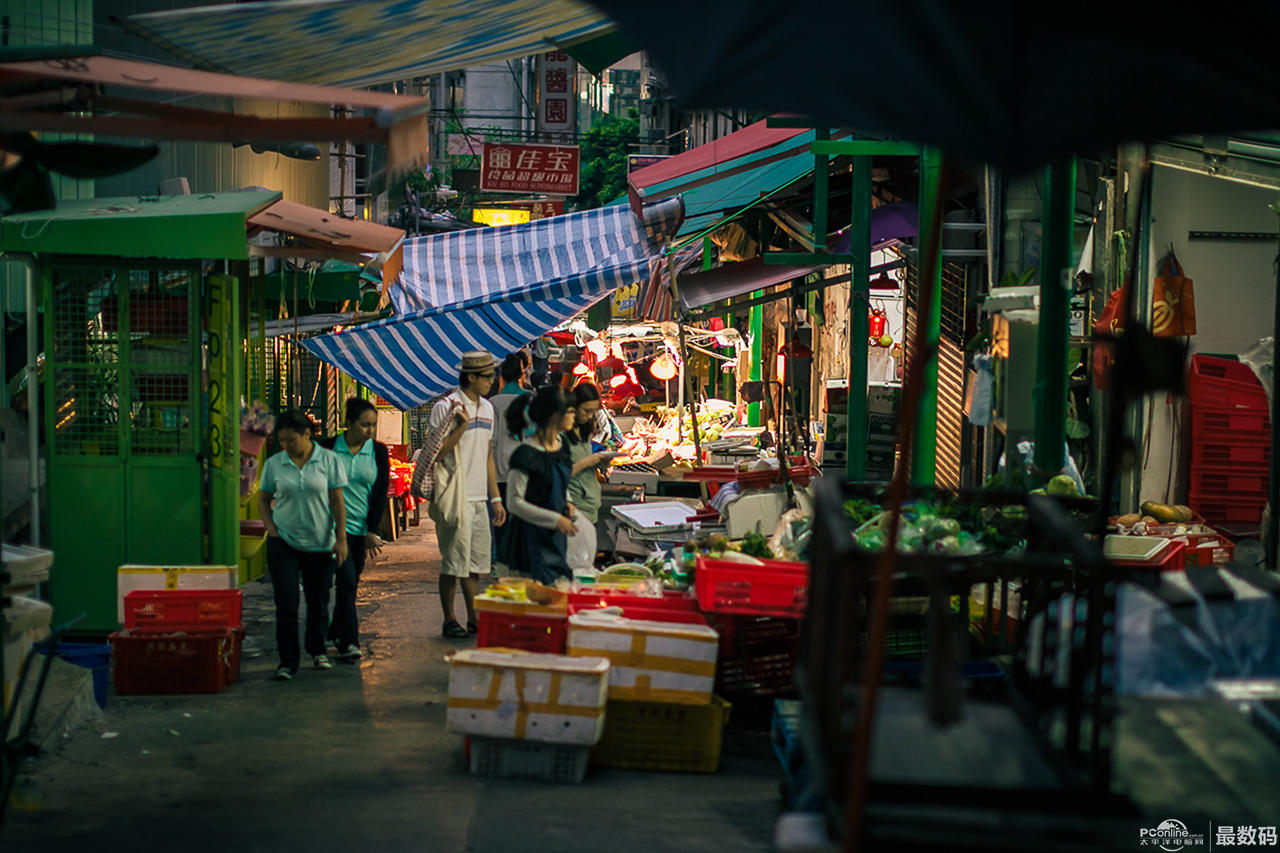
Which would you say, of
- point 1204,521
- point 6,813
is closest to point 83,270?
point 6,813

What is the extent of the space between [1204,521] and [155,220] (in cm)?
784

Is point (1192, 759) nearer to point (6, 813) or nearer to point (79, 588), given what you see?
point (6, 813)

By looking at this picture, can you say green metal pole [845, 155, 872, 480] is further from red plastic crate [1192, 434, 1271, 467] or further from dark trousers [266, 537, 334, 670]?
dark trousers [266, 537, 334, 670]

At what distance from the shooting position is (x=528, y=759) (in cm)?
650

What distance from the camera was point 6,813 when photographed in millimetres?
5746

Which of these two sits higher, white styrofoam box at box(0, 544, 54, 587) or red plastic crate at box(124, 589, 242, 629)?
white styrofoam box at box(0, 544, 54, 587)

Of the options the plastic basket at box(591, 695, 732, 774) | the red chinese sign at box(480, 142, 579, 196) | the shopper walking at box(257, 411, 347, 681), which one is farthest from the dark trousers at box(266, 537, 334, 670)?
the red chinese sign at box(480, 142, 579, 196)

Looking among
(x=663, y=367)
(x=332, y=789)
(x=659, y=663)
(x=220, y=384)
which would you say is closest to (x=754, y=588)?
(x=659, y=663)

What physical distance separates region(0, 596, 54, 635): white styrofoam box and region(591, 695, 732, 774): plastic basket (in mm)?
2746

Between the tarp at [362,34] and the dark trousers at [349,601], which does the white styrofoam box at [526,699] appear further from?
the tarp at [362,34]

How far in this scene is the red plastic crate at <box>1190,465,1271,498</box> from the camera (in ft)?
33.0

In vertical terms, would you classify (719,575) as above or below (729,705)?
above

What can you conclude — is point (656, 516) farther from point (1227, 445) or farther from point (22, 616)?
A: point (22, 616)

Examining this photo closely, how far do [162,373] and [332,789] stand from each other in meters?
4.46
